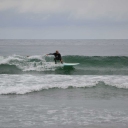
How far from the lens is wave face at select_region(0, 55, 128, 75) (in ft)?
76.5

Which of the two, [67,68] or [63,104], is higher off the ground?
[67,68]

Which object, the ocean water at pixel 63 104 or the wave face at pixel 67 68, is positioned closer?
the ocean water at pixel 63 104

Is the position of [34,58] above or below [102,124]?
above

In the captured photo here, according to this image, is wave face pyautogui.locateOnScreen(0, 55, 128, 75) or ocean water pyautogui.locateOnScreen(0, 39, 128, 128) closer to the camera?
ocean water pyautogui.locateOnScreen(0, 39, 128, 128)

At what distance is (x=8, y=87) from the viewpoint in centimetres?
1399

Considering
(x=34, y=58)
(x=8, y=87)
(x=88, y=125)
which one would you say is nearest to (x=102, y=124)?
(x=88, y=125)

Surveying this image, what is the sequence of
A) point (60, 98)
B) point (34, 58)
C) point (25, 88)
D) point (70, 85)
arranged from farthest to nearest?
point (34, 58), point (70, 85), point (25, 88), point (60, 98)

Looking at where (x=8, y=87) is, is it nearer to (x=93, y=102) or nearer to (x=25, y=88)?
(x=25, y=88)

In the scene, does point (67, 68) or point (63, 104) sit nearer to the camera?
point (63, 104)

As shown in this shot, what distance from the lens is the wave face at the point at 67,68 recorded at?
76.5 feet

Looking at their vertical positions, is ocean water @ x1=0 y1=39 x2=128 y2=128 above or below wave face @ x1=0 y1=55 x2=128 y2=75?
below

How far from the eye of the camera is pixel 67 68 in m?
23.2

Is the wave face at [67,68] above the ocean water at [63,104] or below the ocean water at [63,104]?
above

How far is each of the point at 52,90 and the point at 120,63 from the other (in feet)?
53.7
